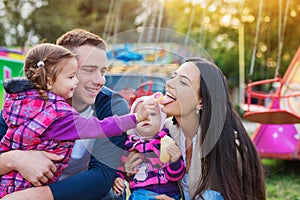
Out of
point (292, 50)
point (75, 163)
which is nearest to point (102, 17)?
point (292, 50)

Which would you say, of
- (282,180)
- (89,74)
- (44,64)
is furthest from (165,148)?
(282,180)

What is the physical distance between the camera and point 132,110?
1953mm

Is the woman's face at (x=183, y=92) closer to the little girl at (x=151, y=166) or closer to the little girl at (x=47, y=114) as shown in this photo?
the little girl at (x=151, y=166)

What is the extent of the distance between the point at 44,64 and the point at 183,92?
1.73 feet

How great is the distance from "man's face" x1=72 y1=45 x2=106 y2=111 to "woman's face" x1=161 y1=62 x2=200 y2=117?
26 centimetres

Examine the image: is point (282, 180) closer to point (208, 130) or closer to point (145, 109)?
point (208, 130)

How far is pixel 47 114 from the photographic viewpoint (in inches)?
70.2

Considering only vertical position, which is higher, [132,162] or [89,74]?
[89,74]

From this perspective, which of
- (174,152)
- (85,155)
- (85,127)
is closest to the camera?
(85,127)

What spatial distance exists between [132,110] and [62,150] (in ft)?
0.98

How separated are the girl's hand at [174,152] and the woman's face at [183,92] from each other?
13cm

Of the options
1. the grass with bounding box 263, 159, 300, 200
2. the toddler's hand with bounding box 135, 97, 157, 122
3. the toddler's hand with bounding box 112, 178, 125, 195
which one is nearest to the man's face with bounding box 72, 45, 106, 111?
the toddler's hand with bounding box 135, 97, 157, 122

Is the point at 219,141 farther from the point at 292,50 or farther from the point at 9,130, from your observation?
the point at 292,50

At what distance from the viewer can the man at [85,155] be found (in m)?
1.80
